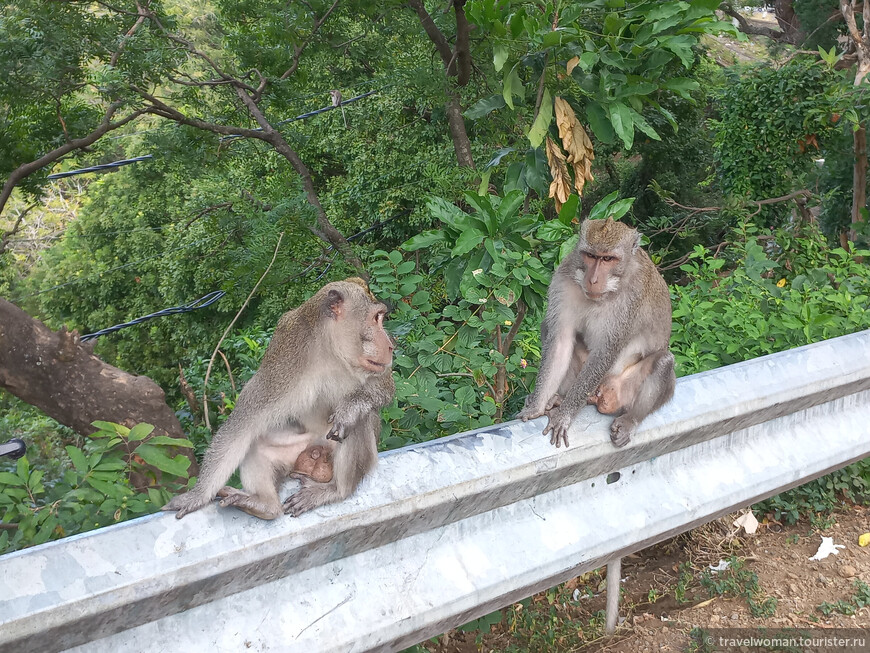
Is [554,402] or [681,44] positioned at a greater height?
[681,44]

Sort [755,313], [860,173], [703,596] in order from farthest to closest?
1. [860,173]
2. [755,313]
3. [703,596]

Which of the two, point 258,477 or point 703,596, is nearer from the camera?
point 258,477

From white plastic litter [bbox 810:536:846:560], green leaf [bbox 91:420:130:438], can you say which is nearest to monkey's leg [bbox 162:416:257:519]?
green leaf [bbox 91:420:130:438]

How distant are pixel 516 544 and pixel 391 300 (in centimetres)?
167

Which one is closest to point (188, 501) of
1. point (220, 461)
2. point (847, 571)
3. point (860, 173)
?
point (220, 461)

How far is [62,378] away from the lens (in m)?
3.84

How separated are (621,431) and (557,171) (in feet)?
7.68

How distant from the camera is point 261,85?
24.4ft

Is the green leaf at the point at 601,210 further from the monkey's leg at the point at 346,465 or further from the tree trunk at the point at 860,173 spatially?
the tree trunk at the point at 860,173

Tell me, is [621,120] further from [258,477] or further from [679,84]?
[258,477]

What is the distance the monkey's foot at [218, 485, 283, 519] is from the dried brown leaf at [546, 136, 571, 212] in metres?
2.41

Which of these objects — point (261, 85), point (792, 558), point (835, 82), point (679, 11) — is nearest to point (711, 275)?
point (679, 11)

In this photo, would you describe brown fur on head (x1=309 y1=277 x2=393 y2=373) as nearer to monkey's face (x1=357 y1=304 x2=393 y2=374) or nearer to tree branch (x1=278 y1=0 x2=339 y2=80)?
monkey's face (x1=357 y1=304 x2=393 y2=374)

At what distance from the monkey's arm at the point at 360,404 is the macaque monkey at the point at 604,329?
0.62 metres
